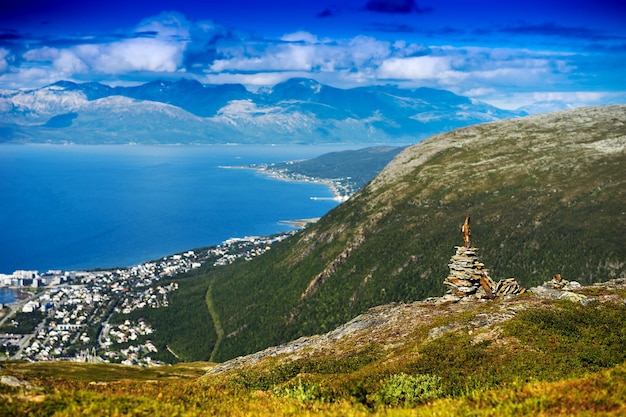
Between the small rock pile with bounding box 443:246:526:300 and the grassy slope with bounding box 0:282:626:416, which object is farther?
the small rock pile with bounding box 443:246:526:300

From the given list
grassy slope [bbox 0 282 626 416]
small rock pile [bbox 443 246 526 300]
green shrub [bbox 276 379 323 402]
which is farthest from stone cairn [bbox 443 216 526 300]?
green shrub [bbox 276 379 323 402]

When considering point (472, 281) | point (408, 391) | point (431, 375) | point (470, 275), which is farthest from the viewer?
point (472, 281)

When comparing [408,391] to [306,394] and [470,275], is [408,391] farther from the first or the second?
[470,275]

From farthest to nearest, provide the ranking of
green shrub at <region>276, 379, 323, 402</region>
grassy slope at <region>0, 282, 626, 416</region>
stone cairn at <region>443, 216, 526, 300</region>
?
stone cairn at <region>443, 216, 526, 300</region>
green shrub at <region>276, 379, 323, 402</region>
grassy slope at <region>0, 282, 626, 416</region>

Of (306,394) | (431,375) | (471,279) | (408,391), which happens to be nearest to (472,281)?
(471,279)

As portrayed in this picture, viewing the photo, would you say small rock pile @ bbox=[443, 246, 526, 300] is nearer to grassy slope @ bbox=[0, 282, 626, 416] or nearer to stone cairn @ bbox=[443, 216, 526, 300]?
stone cairn @ bbox=[443, 216, 526, 300]

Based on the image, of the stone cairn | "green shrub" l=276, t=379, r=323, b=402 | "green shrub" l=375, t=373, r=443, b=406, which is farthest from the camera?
the stone cairn
